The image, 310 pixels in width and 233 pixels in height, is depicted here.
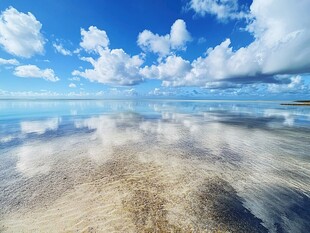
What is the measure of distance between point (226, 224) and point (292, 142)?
12535 mm

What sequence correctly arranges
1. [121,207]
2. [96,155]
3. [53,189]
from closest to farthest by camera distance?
[121,207] < [53,189] < [96,155]

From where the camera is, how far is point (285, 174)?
26.8ft

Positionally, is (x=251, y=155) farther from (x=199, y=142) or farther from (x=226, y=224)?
(x=226, y=224)

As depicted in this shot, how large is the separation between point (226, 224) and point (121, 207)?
3308 mm

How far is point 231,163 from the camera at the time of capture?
951 centimetres

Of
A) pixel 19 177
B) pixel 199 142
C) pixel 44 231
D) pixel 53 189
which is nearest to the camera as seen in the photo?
pixel 44 231

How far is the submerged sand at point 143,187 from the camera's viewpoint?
5.14m

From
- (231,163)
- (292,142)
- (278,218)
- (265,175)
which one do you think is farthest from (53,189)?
(292,142)

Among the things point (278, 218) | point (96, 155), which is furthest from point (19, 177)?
point (278, 218)

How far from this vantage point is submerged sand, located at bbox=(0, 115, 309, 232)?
514 cm

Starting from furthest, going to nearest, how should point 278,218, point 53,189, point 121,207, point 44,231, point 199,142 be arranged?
point 199,142 → point 53,189 → point 121,207 → point 278,218 → point 44,231

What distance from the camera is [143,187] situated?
7.01 metres

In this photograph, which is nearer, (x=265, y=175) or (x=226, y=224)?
(x=226, y=224)

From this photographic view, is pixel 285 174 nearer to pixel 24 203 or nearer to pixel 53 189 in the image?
pixel 53 189
